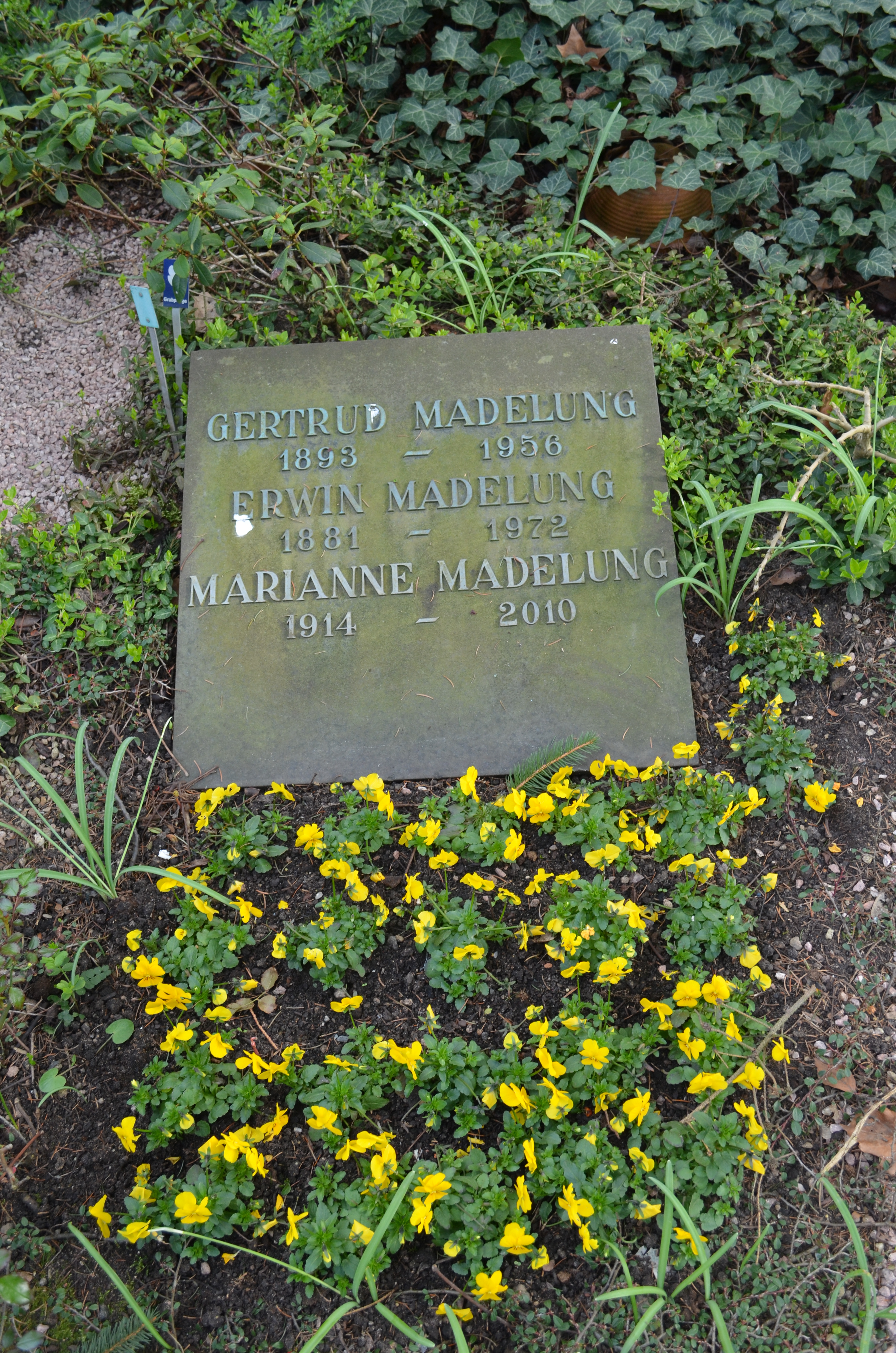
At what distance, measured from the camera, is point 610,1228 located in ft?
6.17

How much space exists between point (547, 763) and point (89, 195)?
2914 millimetres

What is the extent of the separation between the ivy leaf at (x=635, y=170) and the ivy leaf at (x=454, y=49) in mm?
750

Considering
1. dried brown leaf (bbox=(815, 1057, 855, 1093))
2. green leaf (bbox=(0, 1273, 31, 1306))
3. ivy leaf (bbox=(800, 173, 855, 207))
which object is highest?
ivy leaf (bbox=(800, 173, 855, 207))

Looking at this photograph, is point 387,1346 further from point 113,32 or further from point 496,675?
point 113,32

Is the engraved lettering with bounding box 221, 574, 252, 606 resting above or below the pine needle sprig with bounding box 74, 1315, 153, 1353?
above

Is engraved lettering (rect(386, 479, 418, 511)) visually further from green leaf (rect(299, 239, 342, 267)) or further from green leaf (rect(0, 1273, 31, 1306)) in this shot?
green leaf (rect(0, 1273, 31, 1306))

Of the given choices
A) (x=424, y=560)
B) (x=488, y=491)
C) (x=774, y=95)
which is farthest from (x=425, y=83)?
(x=424, y=560)

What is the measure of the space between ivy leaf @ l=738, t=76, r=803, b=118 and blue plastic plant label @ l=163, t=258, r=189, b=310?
2305 mm

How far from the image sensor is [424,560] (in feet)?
9.30

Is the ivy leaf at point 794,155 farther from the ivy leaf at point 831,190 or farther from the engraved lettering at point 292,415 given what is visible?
the engraved lettering at point 292,415

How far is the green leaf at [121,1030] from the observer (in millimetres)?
2236

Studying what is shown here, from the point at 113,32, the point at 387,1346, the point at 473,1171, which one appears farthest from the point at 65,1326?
the point at 113,32

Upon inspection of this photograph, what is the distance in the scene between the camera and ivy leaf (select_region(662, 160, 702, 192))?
3514mm

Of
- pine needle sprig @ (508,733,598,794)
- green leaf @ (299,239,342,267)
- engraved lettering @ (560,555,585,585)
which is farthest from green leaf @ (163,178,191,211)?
pine needle sprig @ (508,733,598,794)
